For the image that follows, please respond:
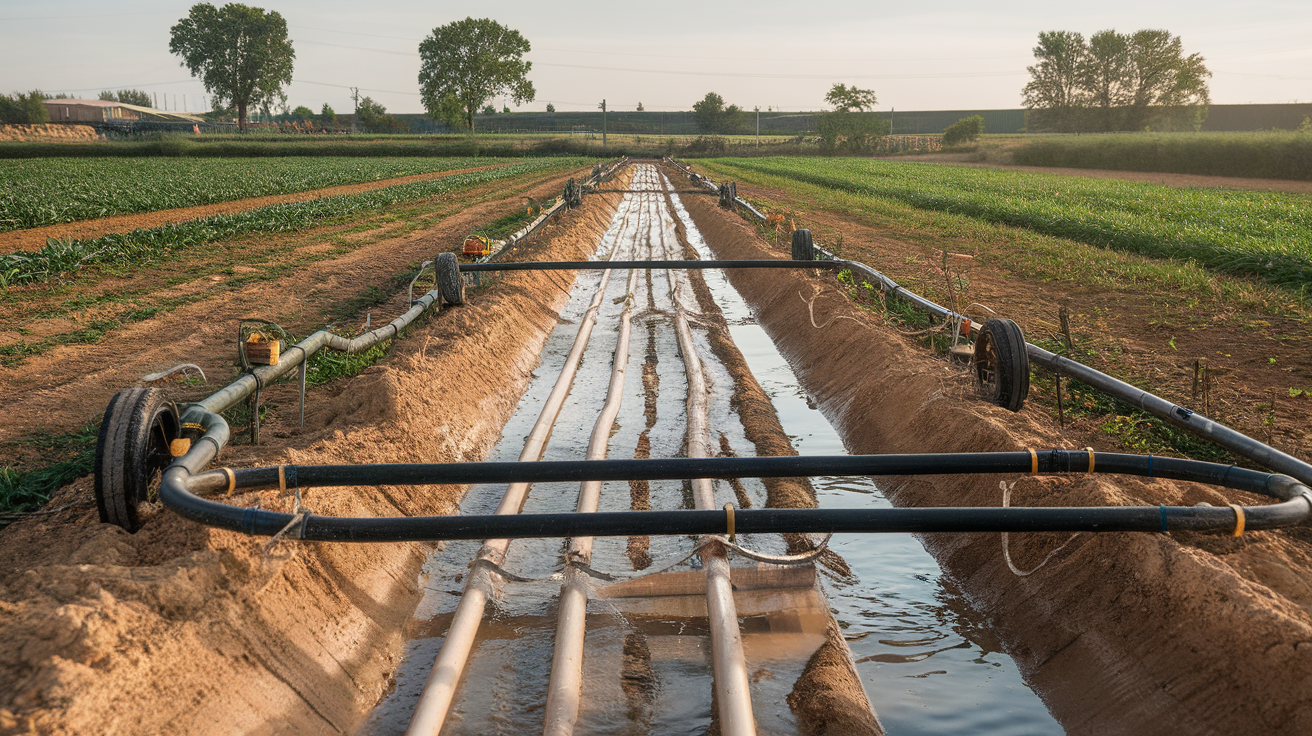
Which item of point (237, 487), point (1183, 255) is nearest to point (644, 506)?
point (237, 487)

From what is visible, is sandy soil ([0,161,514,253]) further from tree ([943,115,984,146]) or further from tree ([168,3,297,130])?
tree ([168,3,297,130])

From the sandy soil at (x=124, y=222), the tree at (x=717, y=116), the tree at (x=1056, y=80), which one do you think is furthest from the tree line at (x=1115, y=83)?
the sandy soil at (x=124, y=222)

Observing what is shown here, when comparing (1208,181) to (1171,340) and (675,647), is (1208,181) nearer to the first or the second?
(1171,340)

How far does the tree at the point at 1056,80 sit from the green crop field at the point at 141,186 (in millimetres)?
64773

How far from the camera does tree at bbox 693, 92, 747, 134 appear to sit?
10481cm

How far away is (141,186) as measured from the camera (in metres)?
26.1

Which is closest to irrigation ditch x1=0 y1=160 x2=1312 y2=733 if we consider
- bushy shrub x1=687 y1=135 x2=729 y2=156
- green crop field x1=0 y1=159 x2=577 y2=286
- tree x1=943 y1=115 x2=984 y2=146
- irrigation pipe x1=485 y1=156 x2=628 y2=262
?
irrigation pipe x1=485 y1=156 x2=628 y2=262

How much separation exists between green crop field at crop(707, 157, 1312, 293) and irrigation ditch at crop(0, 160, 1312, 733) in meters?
8.00

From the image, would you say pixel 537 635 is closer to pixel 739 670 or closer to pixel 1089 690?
pixel 739 670

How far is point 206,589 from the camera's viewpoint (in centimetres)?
321

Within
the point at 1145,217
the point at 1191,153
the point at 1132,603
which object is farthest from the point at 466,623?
the point at 1191,153

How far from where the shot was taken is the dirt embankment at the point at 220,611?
2.60 m

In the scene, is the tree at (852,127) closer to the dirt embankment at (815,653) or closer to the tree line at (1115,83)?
the tree line at (1115,83)

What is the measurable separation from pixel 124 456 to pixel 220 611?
0.86 m
